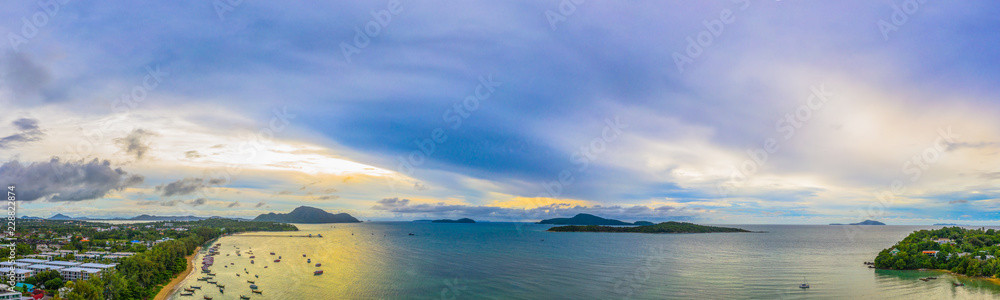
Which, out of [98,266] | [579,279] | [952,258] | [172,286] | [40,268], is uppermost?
[952,258]

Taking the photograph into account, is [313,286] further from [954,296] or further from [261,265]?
[954,296]

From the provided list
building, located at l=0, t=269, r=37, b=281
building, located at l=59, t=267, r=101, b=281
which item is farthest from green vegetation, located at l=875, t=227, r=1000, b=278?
building, located at l=0, t=269, r=37, b=281

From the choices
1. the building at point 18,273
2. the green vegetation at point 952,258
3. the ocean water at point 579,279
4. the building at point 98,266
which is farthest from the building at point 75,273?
the green vegetation at point 952,258

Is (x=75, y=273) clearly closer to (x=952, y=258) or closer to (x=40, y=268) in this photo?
(x=40, y=268)

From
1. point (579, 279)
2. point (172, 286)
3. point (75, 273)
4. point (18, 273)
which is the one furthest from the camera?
point (579, 279)

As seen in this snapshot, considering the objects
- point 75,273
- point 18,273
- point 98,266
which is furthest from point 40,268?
point 75,273

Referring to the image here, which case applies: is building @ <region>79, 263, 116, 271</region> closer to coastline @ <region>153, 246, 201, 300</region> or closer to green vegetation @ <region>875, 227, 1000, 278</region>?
coastline @ <region>153, 246, 201, 300</region>

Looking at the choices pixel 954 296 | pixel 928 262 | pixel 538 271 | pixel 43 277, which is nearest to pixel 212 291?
pixel 43 277

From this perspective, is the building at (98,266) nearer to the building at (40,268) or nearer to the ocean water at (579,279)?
the building at (40,268)

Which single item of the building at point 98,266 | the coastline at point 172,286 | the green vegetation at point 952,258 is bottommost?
the coastline at point 172,286

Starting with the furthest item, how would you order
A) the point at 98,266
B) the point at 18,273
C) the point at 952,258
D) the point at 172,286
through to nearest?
the point at 952,258
the point at 98,266
the point at 172,286
the point at 18,273

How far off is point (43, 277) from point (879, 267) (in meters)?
115

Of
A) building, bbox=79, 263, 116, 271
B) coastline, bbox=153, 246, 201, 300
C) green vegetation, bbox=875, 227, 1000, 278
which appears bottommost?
coastline, bbox=153, 246, 201, 300

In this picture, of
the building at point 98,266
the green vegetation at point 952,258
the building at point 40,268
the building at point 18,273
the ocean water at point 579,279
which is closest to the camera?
the ocean water at point 579,279
